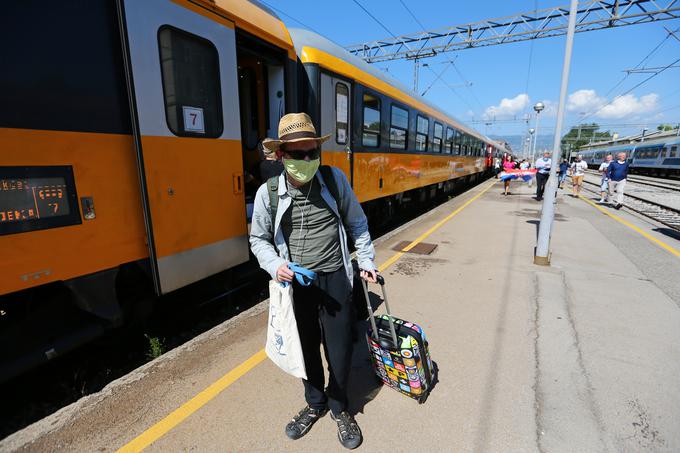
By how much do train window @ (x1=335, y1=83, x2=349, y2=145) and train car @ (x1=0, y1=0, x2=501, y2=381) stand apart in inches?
46.7

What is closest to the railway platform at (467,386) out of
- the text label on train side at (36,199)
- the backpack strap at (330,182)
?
the text label on train side at (36,199)

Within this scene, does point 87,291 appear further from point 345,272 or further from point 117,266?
point 345,272

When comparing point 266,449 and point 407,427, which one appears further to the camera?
point 407,427

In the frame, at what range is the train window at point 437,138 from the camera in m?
10.6

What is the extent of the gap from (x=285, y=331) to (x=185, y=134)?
1.96 m

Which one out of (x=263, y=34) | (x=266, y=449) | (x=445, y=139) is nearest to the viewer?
(x=266, y=449)

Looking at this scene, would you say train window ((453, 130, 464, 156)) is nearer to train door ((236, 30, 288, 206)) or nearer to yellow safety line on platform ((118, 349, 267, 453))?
train door ((236, 30, 288, 206))

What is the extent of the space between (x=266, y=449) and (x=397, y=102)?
22.3ft

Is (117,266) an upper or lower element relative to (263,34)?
lower

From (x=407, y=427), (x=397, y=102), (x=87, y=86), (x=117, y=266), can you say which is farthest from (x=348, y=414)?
(x=397, y=102)

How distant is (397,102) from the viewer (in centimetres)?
736

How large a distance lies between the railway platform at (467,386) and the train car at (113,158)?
2.05 ft

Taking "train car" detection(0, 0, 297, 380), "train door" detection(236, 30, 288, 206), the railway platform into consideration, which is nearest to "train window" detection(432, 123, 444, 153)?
the railway platform

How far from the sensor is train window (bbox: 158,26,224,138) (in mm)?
2809
